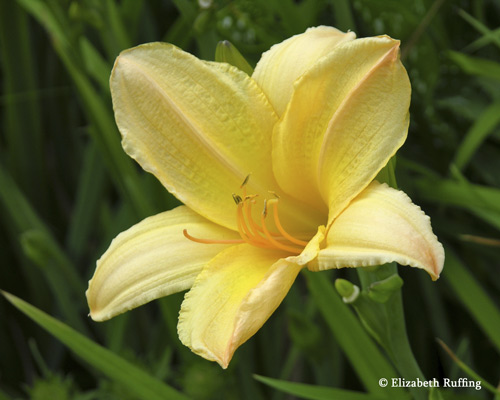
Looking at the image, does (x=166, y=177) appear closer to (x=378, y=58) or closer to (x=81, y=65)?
(x=378, y=58)

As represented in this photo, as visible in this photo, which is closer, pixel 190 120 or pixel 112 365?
pixel 190 120

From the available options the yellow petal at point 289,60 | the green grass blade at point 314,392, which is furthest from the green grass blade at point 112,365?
the yellow petal at point 289,60

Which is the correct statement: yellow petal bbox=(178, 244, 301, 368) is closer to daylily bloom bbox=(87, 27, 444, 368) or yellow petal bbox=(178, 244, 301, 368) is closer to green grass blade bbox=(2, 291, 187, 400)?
daylily bloom bbox=(87, 27, 444, 368)

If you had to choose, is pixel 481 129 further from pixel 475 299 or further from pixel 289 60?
pixel 289 60

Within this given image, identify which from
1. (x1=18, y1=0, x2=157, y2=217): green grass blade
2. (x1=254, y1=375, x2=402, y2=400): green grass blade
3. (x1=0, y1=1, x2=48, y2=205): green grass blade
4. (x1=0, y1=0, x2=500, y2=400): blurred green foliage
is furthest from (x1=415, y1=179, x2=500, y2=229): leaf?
(x1=0, y1=1, x2=48, y2=205): green grass blade

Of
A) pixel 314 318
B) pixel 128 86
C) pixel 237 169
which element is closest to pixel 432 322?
pixel 314 318

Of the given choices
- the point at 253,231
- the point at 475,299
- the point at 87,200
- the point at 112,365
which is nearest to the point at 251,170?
the point at 253,231
